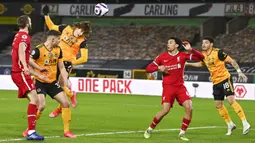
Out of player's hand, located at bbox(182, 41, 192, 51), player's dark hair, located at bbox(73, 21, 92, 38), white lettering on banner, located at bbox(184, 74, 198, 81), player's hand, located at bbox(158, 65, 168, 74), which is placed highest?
player's dark hair, located at bbox(73, 21, 92, 38)

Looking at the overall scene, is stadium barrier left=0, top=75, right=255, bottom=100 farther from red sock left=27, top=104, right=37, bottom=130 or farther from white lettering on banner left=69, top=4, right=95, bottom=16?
red sock left=27, top=104, right=37, bottom=130

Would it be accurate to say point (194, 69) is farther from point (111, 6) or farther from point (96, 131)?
point (96, 131)

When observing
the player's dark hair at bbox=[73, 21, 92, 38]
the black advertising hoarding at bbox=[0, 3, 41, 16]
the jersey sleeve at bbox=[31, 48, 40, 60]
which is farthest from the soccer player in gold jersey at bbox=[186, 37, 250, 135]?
the black advertising hoarding at bbox=[0, 3, 41, 16]

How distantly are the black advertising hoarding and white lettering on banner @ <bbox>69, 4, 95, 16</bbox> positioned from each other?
322 cm

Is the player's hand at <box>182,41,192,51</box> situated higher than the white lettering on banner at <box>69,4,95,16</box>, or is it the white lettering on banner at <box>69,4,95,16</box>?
the white lettering on banner at <box>69,4,95,16</box>

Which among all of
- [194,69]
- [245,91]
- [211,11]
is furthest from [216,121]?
[211,11]

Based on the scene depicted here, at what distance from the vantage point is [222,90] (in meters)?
17.0

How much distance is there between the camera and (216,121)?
67.7ft

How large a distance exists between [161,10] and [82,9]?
6427 mm

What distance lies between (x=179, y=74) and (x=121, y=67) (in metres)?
31.1

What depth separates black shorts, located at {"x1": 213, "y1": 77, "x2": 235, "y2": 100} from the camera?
55.8 ft

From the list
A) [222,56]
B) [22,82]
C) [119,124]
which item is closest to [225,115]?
[222,56]

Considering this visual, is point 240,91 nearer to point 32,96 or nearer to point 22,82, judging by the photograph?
point 32,96

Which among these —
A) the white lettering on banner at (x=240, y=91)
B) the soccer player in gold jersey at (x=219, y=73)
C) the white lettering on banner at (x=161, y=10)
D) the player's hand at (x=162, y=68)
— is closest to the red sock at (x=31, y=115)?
the player's hand at (x=162, y=68)
